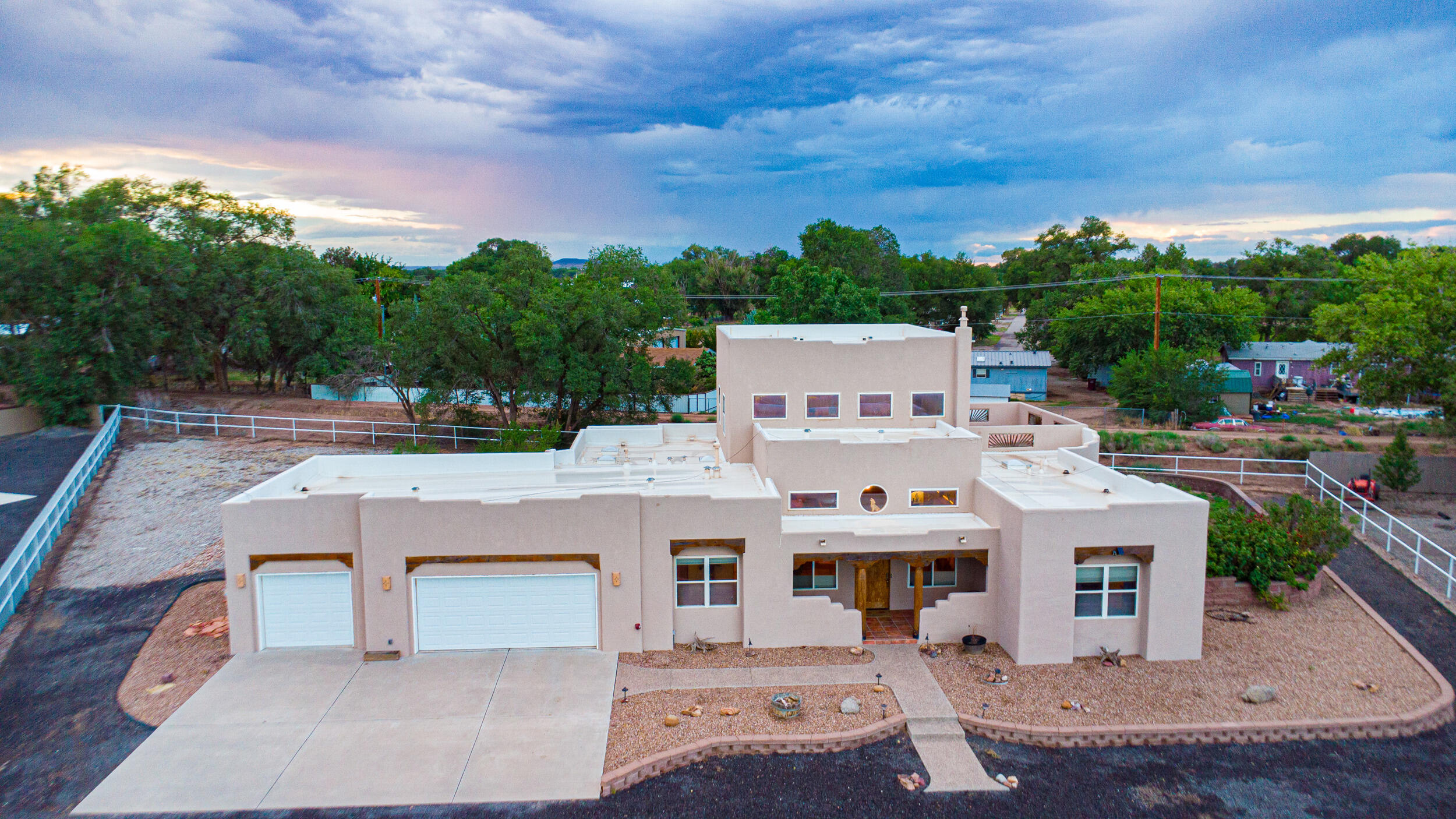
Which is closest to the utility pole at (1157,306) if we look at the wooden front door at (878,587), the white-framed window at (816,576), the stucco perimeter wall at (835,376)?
the stucco perimeter wall at (835,376)

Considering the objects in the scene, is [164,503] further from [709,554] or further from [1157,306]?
[1157,306]

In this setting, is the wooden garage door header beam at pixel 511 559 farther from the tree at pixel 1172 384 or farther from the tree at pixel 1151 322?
the tree at pixel 1151 322

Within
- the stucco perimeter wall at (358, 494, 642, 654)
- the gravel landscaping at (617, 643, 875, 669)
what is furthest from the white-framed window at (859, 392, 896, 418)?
the stucco perimeter wall at (358, 494, 642, 654)

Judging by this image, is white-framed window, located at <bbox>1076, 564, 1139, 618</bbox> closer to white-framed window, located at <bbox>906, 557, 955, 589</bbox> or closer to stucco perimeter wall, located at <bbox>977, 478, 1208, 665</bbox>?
stucco perimeter wall, located at <bbox>977, 478, 1208, 665</bbox>

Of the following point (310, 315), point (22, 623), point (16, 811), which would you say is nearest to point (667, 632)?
point (16, 811)

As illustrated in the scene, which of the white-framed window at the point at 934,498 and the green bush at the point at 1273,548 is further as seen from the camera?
the green bush at the point at 1273,548
